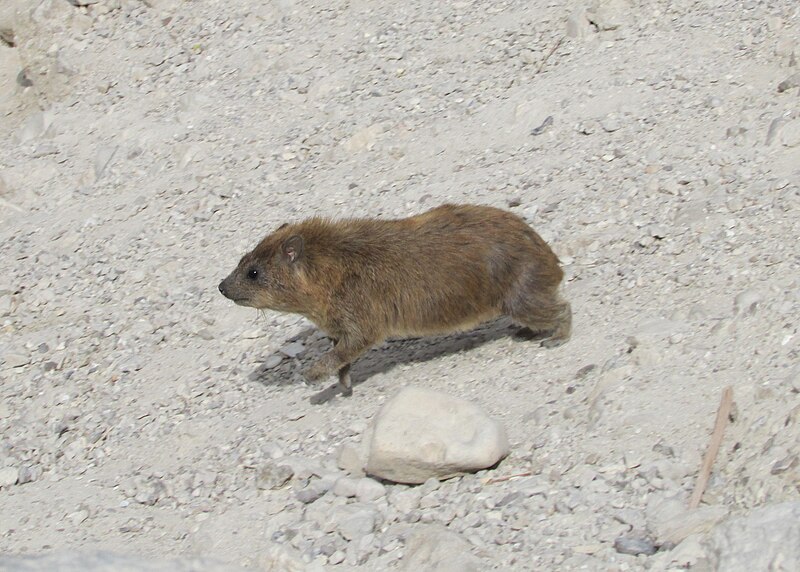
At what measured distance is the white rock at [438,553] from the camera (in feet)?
17.8

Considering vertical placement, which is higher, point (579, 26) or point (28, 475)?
point (579, 26)

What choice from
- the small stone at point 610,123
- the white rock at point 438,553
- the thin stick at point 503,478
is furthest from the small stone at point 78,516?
the small stone at point 610,123

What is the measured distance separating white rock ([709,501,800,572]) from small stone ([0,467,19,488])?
16.6 ft

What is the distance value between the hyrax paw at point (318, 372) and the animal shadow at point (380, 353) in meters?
0.18

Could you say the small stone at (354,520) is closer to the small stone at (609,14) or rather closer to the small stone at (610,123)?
the small stone at (610,123)

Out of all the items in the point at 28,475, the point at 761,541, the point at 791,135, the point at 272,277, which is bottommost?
the point at 791,135

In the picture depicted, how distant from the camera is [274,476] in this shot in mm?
6848

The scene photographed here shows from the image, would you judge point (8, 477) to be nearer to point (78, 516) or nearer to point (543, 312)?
point (78, 516)

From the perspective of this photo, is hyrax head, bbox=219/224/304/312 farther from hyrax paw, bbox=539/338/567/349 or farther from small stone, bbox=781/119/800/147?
small stone, bbox=781/119/800/147

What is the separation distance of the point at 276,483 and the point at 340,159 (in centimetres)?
420

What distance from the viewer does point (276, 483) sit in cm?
684

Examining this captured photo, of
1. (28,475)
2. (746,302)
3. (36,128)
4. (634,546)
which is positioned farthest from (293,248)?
(36,128)

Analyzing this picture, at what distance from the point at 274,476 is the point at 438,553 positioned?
63.9 inches

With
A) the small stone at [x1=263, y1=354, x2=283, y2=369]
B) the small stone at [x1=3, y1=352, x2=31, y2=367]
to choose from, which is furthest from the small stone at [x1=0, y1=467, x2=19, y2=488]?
the small stone at [x1=263, y1=354, x2=283, y2=369]
